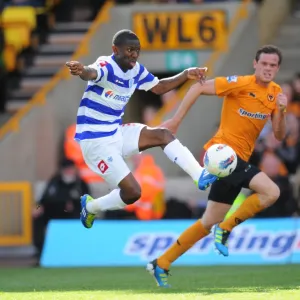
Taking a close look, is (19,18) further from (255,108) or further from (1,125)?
(255,108)

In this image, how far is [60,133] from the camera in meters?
19.7

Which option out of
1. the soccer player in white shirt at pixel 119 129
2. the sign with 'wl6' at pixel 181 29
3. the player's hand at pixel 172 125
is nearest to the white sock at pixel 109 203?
the soccer player in white shirt at pixel 119 129

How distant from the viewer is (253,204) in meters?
12.3

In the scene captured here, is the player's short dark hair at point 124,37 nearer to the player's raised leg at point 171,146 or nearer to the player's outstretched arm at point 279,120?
the player's raised leg at point 171,146

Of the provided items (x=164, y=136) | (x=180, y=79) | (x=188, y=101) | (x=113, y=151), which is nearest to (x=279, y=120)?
(x=188, y=101)

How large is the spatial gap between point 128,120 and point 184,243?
943 cm

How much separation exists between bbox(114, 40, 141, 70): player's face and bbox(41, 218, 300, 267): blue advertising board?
5.27 metres

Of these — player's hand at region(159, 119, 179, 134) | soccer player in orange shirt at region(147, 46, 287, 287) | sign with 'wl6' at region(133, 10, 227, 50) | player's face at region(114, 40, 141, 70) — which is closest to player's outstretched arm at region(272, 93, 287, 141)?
Answer: soccer player in orange shirt at region(147, 46, 287, 287)

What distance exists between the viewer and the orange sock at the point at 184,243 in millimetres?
12398

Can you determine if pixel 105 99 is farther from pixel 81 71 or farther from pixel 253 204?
pixel 253 204

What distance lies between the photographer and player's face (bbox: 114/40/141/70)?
1163cm

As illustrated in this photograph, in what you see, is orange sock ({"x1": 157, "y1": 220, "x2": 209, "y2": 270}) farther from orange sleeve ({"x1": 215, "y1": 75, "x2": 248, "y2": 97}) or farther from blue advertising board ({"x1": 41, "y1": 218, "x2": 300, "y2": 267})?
blue advertising board ({"x1": 41, "y1": 218, "x2": 300, "y2": 267})

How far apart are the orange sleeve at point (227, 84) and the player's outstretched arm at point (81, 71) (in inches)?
55.0

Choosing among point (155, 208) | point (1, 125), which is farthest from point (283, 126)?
point (1, 125)
